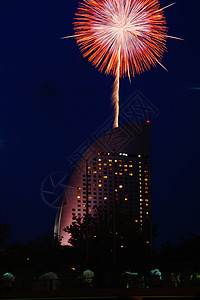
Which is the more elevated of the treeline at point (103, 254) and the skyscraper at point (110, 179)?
the skyscraper at point (110, 179)

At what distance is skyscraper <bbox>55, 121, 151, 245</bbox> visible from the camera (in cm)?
11250

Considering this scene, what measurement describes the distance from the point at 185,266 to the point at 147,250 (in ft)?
21.5

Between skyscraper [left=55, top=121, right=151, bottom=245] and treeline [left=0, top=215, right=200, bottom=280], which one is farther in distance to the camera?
skyscraper [left=55, top=121, right=151, bottom=245]

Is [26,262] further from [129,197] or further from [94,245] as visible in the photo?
[129,197]

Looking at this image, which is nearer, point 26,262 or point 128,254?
point 128,254

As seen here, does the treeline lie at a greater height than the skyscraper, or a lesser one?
lesser

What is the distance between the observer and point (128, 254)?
2082 inches

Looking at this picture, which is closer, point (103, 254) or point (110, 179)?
point (103, 254)

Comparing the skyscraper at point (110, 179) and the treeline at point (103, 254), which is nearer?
A: the treeline at point (103, 254)

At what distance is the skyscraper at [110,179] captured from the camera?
11250 centimetres

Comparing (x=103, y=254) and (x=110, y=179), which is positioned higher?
(x=110, y=179)

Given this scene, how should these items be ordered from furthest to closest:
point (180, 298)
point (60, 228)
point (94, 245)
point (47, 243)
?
point (60, 228) < point (47, 243) < point (94, 245) < point (180, 298)

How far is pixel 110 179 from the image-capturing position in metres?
117

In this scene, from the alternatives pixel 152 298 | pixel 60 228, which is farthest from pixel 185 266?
pixel 60 228
